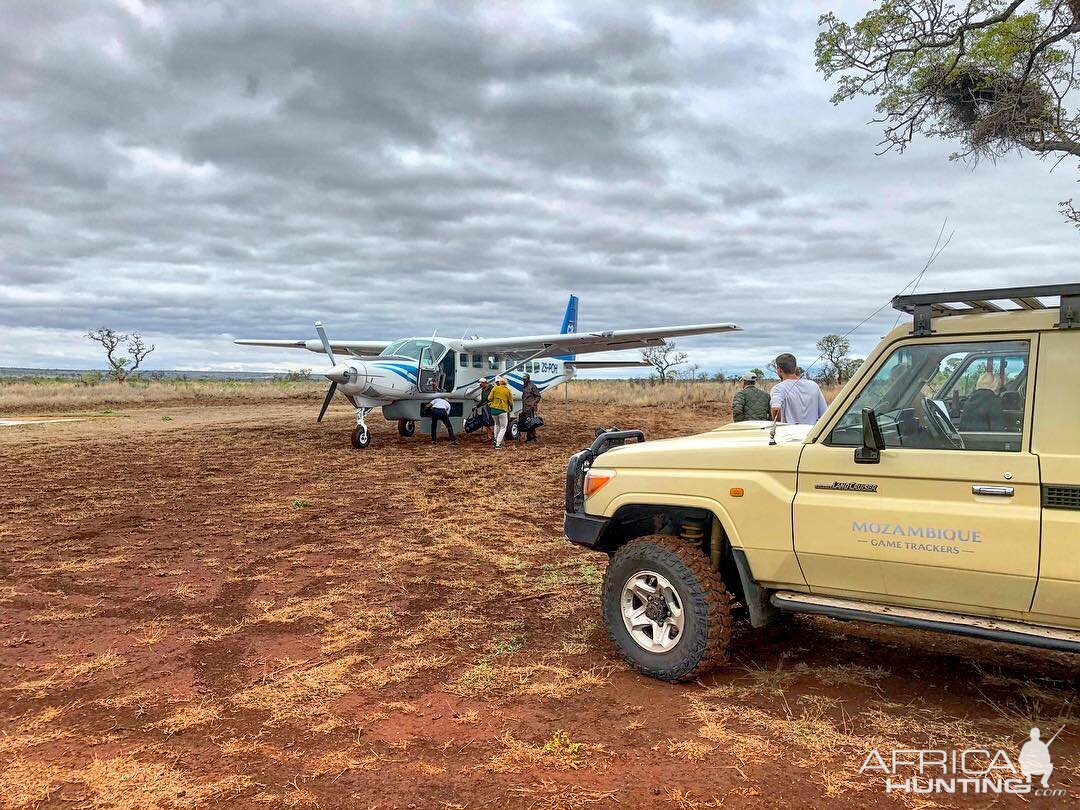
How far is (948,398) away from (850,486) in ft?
2.24

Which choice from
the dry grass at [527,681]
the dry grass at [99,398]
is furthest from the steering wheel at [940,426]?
the dry grass at [99,398]

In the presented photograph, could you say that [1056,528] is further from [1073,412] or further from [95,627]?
[95,627]

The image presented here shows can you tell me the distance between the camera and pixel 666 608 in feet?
14.4

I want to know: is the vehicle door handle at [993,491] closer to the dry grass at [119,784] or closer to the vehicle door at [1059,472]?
the vehicle door at [1059,472]

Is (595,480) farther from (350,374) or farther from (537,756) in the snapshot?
(350,374)

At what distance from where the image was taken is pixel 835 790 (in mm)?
3141

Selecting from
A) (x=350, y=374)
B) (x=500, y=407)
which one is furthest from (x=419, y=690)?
(x=500, y=407)

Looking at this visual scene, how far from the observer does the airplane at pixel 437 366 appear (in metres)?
18.1

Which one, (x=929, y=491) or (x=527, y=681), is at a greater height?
(x=929, y=491)

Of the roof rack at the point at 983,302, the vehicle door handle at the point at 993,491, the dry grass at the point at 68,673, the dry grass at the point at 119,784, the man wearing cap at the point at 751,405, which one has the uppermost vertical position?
the roof rack at the point at 983,302

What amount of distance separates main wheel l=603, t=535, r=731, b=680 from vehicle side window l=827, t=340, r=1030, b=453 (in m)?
1.10

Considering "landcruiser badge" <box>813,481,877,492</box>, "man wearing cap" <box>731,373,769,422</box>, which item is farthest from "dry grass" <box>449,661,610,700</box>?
"man wearing cap" <box>731,373,769,422</box>

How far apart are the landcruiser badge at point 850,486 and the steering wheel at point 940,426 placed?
1.33ft

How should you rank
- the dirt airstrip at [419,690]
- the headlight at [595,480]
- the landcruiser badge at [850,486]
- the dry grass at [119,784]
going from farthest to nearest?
the headlight at [595,480], the landcruiser badge at [850,486], the dirt airstrip at [419,690], the dry grass at [119,784]
